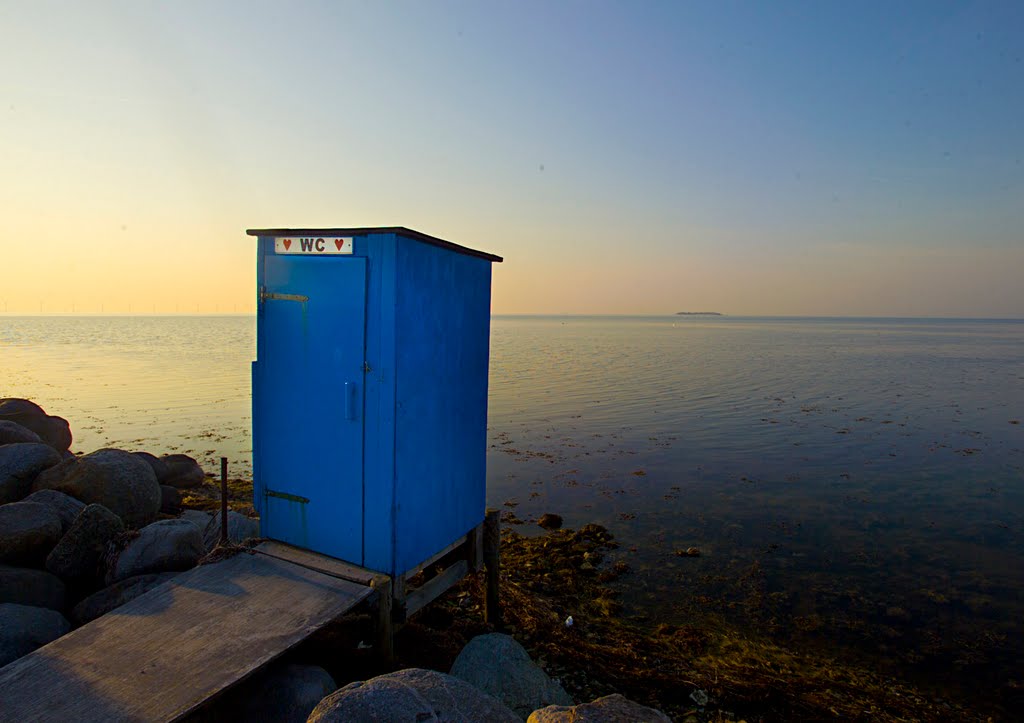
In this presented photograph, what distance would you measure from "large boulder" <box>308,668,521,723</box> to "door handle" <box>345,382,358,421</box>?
2.28 m

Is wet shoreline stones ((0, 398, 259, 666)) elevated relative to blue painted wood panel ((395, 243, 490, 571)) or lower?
lower

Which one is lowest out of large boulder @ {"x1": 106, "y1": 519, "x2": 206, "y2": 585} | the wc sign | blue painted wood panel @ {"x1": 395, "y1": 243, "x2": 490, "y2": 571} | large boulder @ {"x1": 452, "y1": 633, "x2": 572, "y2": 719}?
large boulder @ {"x1": 452, "y1": 633, "x2": 572, "y2": 719}

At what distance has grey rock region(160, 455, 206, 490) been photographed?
1199cm

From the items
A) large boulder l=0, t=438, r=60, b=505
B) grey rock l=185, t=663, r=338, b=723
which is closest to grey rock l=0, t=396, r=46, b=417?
large boulder l=0, t=438, r=60, b=505

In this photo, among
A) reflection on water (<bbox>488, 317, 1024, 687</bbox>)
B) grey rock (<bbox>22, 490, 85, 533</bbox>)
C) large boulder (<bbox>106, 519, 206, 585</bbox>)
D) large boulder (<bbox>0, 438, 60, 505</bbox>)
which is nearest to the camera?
large boulder (<bbox>106, 519, 206, 585</bbox>)

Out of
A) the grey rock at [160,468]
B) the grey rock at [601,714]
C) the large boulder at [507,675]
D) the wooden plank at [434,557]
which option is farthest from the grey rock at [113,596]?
the grey rock at [160,468]

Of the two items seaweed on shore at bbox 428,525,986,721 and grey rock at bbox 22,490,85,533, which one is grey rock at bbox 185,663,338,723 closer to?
seaweed on shore at bbox 428,525,986,721

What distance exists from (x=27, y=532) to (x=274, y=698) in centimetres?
387

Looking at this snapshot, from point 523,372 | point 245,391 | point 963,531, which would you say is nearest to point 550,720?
point 963,531

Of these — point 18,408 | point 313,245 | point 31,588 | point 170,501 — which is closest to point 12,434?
point 18,408

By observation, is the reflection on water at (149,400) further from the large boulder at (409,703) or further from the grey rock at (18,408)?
the large boulder at (409,703)

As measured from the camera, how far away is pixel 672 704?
18.4 feet

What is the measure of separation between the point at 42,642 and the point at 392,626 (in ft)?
9.19

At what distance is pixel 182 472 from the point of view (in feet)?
39.9
